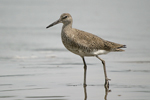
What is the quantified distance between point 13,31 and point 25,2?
11658mm

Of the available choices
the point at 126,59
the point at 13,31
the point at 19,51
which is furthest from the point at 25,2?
the point at 126,59

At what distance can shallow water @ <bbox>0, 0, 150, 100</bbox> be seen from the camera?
7934mm

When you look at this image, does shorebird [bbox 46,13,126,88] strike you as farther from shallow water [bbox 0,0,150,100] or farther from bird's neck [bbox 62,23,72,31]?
shallow water [bbox 0,0,150,100]

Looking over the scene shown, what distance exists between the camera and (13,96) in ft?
24.4

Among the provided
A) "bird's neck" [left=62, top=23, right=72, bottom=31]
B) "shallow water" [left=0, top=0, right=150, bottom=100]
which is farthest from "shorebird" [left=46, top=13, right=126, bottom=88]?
"shallow water" [left=0, top=0, right=150, bottom=100]

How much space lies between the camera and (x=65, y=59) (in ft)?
38.7

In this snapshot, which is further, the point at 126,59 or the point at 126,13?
the point at 126,13

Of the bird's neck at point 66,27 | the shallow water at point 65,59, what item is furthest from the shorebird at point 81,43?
the shallow water at point 65,59

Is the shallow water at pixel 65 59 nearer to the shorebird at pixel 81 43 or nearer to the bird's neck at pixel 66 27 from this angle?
the shorebird at pixel 81 43

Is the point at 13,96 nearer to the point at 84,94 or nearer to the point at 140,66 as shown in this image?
the point at 84,94

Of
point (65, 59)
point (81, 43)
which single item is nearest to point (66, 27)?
point (81, 43)

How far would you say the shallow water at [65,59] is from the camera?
7934 mm

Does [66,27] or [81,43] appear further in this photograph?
[66,27]

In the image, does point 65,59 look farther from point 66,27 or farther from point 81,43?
point 81,43
